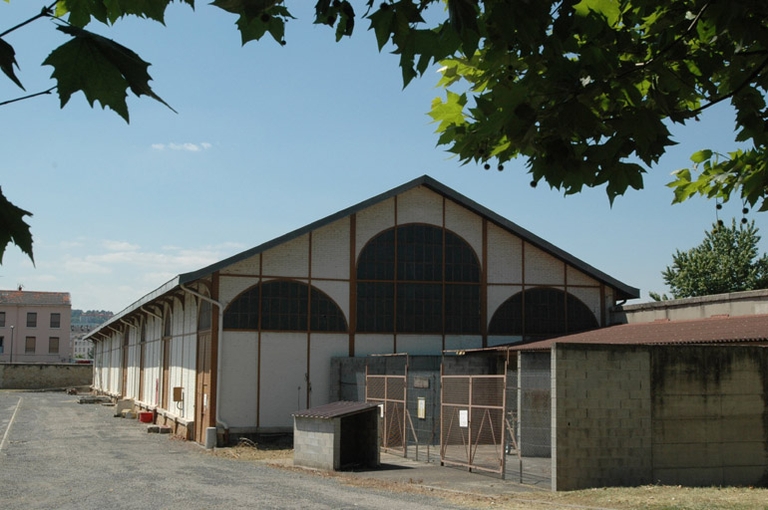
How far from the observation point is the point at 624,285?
3109 centimetres

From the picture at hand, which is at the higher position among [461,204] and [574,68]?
[461,204]

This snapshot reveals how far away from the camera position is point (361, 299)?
29.3 metres

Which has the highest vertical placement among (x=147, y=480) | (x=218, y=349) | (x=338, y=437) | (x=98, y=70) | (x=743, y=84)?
(x=743, y=84)

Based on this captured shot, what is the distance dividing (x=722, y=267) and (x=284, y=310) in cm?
4166

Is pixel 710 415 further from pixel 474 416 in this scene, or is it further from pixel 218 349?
pixel 218 349

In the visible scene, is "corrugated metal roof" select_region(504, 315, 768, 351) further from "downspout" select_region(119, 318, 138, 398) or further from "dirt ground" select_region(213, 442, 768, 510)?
"downspout" select_region(119, 318, 138, 398)

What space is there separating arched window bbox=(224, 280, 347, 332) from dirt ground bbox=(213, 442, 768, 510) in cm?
1005

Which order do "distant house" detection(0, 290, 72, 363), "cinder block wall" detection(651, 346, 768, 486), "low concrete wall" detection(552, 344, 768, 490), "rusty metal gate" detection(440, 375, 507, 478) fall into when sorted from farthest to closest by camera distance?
"distant house" detection(0, 290, 72, 363) → "rusty metal gate" detection(440, 375, 507, 478) → "cinder block wall" detection(651, 346, 768, 486) → "low concrete wall" detection(552, 344, 768, 490)

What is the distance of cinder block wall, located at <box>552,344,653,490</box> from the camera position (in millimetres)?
17047

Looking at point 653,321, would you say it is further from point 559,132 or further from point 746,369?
point 559,132

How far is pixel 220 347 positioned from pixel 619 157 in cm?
2320

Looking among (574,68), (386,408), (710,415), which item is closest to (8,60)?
(574,68)

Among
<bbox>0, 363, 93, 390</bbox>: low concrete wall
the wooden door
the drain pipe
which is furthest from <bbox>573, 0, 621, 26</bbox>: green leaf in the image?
<bbox>0, 363, 93, 390</bbox>: low concrete wall

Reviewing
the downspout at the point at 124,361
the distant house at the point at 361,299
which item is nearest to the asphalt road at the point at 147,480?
the distant house at the point at 361,299
